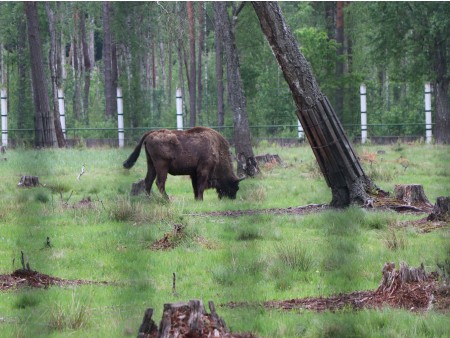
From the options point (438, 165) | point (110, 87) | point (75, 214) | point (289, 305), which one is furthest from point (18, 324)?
point (110, 87)

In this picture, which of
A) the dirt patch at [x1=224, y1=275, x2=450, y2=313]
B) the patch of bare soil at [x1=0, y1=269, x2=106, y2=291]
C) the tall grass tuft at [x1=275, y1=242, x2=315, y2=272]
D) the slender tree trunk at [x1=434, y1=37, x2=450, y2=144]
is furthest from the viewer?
the slender tree trunk at [x1=434, y1=37, x2=450, y2=144]

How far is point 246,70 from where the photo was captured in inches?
1813

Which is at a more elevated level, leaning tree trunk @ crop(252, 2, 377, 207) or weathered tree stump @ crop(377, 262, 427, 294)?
leaning tree trunk @ crop(252, 2, 377, 207)

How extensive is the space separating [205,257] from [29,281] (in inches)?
84.9

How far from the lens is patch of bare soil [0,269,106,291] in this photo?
837cm

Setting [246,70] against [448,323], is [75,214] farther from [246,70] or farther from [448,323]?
[246,70]

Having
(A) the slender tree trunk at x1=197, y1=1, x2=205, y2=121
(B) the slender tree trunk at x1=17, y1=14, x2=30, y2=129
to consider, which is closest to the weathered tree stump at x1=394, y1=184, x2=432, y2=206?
(A) the slender tree trunk at x1=197, y1=1, x2=205, y2=121

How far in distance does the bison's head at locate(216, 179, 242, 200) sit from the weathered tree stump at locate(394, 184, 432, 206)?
3.53 m

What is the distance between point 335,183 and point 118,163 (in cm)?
1154

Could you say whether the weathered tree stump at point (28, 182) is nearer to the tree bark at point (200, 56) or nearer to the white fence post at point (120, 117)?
the white fence post at point (120, 117)

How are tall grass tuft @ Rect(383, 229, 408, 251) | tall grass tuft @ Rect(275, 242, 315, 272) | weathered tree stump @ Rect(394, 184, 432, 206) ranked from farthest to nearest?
1. weathered tree stump @ Rect(394, 184, 432, 206)
2. tall grass tuft @ Rect(383, 229, 408, 251)
3. tall grass tuft @ Rect(275, 242, 315, 272)

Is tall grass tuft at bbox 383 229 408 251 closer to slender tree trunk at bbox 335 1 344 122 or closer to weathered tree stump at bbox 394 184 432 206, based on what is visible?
weathered tree stump at bbox 394 184 432 206

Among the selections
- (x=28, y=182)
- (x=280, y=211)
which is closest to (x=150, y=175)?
(x=28, y=182)

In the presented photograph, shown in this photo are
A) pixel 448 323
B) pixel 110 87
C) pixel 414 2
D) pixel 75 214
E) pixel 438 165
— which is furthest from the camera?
pixel 110 87
